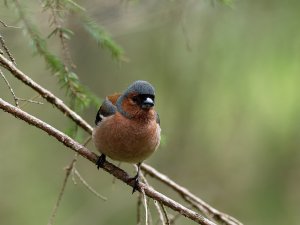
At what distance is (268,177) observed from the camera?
22.8 ft

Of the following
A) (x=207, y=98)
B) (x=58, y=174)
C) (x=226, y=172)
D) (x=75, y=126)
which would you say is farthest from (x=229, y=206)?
(x=75, y=126)

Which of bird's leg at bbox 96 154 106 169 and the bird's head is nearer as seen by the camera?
bird's leg at bbox 96 154 106 169

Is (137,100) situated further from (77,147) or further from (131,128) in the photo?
(77,147)

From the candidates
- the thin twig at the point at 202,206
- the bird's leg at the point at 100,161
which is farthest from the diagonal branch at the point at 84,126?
the bird's leg at the point at 100,161

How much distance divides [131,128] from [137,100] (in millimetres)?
211

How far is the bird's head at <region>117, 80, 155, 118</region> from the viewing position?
14.8 feet

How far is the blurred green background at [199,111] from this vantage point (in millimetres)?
6609

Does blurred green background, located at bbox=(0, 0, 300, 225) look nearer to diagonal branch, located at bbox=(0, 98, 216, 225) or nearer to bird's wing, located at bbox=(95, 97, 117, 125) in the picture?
bird's wing, located at bbox=(95, 97, 117, 125)

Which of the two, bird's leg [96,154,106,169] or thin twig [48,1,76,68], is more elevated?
thin twig [48,1,76,68]

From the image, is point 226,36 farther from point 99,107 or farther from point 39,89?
point 39,89

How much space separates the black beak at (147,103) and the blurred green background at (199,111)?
5.72ft

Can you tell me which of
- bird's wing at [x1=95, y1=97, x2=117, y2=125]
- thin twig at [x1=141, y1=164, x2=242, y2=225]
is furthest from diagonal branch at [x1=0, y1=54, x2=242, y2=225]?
bird's wing at [x1=95, y1=97, x2=117, y2=125]

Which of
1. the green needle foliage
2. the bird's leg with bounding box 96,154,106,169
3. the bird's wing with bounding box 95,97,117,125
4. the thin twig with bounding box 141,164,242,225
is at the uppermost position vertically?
the green needle foliage

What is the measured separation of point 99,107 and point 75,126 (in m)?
0.26
